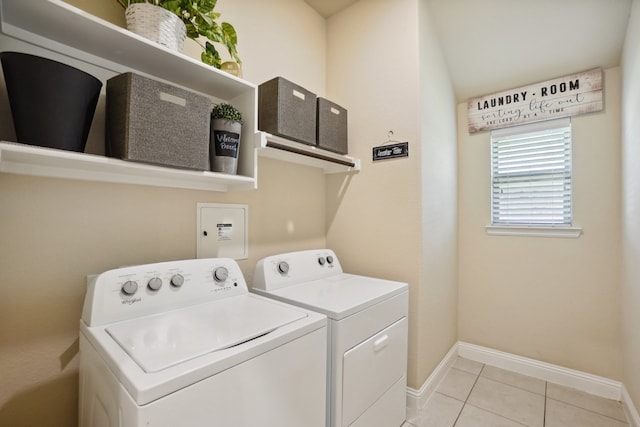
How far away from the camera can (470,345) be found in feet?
7.97

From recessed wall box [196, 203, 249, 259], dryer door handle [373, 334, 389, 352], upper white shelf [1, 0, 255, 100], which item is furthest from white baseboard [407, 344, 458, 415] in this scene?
upper white shelf [1, 0, 255, 100]

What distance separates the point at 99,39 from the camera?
100cm

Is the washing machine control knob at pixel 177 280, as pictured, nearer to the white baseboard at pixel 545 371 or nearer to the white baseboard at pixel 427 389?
the white baseboard at pixel 427 389

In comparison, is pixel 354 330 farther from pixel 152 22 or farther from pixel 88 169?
pixel 152 22

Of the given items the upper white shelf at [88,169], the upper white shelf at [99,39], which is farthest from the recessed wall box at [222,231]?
the upper white shelf at [99,39]

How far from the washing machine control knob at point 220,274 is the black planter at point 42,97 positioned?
2.15 feet

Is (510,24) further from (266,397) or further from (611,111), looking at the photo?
(266,397)

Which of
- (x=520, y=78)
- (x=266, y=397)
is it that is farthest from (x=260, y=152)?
(x=520, y=78)

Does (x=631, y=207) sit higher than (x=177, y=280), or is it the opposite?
(x=631, y=207)

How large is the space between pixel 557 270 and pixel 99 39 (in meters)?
2.87

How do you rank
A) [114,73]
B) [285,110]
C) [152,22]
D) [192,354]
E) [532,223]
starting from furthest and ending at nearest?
[532,223] → [285,110] → [114,73] → [152,22] → [192,354]

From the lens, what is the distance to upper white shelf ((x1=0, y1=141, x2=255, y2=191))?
0.82m

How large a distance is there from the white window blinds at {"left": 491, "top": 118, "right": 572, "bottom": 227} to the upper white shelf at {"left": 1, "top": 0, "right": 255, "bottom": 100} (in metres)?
2.09

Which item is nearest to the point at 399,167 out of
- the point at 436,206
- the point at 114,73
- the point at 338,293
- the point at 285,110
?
the point at 436,206
